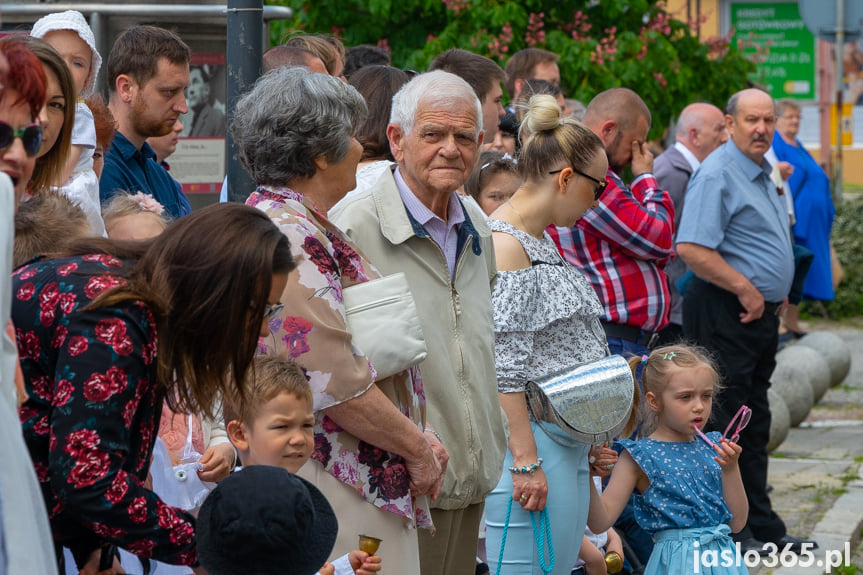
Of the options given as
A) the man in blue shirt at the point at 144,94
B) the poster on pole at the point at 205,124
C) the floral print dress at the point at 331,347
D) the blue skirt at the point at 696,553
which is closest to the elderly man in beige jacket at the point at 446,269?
the floral print dress at the point at 331,347

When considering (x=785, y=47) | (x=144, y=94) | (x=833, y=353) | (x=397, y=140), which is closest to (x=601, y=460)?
(x=397, y=140)

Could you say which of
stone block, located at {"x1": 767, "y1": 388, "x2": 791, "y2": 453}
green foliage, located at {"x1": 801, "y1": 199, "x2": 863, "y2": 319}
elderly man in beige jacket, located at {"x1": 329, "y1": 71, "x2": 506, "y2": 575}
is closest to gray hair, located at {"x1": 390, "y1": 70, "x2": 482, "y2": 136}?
elderly man in beige jacket, located at {"x1": 329, "y1": 71, "x2": 506, "y2": 575}

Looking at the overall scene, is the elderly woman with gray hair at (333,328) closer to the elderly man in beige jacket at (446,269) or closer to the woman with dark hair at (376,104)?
the elderly man in beige jacket at (446,269)

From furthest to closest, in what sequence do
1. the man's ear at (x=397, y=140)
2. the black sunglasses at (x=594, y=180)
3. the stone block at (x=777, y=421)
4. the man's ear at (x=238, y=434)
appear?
1. the stone block at (x=777, y=421)
2. the black sunglasses at (x=594, y=180)
3. the man's ear at (x=397, y=140)
4. the man's ear at (x=238, y=434)

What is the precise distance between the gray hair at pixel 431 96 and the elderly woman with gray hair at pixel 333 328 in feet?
1.67

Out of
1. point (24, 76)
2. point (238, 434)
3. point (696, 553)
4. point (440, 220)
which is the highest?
point (24, 76)

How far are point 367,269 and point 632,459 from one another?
6.01 feet

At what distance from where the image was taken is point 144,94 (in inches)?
194

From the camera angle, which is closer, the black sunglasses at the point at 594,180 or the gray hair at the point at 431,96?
the gray hair at the point at 431,96

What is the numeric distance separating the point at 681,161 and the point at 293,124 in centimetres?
511

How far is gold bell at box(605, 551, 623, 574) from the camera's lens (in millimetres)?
5230

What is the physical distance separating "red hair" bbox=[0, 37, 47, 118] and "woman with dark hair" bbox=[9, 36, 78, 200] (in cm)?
17

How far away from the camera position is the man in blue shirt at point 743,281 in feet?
22.2

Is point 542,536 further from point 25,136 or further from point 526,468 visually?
point 25,136
